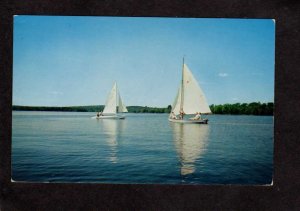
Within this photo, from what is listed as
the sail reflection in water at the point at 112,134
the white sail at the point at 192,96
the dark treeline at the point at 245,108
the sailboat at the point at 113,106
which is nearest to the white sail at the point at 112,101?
the sailboat at the point at 113,106

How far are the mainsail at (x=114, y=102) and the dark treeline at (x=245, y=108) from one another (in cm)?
84

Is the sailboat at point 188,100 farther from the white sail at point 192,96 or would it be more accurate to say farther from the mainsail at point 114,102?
the mainsail at point 114,102

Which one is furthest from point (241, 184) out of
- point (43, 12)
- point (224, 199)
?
point (43, 12)

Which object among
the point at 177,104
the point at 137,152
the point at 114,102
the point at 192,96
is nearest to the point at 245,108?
the point at 192,96

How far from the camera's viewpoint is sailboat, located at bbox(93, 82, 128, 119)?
12.5ft

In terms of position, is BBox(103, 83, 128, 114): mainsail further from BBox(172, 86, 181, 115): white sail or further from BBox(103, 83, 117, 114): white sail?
BBox(172, 86, 181, 115): white sail

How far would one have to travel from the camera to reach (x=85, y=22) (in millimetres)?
3660

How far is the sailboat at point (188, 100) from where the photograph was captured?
3830mm

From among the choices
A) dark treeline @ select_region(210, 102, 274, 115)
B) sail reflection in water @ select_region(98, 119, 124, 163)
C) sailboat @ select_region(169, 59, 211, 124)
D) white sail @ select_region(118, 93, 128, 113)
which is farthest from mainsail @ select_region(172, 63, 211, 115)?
sail reflection in water @ select_region(98, 119, 124, 163)

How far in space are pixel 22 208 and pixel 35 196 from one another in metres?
0.15

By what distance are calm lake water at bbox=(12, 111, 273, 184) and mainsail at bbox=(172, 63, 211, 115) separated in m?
0.16

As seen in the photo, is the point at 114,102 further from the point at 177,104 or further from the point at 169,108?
the point at 177,104

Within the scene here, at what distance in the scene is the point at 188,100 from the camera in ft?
14.0

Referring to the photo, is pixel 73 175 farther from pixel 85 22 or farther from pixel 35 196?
pixel 85 22
